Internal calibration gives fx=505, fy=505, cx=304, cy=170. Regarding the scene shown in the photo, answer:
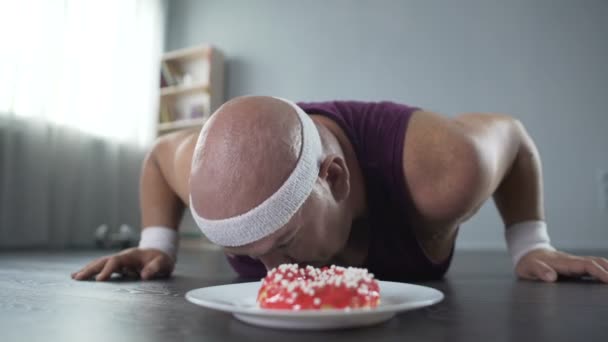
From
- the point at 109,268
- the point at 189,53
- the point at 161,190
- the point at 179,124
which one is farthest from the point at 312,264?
the point at 189,53

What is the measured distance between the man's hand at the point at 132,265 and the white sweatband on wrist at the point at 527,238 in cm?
84

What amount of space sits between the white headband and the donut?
0.12 metres

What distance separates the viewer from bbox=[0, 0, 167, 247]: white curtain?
110 inches

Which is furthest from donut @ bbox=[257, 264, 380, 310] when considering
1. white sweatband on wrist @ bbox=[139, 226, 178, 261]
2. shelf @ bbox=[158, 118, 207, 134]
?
shelf @ bbox=[158, 118, 207, 134]

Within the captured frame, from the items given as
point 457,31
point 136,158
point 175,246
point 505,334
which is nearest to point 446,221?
point 505,334

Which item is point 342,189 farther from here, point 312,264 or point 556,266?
point 556,266

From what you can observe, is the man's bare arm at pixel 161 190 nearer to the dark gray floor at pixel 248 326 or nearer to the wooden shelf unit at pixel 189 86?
the dark gray floor at pixel 248 326

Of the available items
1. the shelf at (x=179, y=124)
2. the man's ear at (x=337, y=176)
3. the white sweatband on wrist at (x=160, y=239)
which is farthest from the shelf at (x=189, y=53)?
the man's ear at (x=337, y=176)

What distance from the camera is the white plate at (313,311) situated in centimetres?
49

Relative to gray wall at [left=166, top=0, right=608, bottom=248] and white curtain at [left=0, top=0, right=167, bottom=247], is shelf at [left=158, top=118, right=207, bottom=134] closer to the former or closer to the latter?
white curtain at [left=0, top=0, right=167, bottom=247]

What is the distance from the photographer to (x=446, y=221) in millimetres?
1060

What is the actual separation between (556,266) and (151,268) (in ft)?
2.90

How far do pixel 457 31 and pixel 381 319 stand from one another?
3140mm

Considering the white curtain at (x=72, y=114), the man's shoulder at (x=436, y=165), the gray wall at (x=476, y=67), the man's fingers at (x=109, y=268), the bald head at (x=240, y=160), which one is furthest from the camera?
the gray wall at (x=476, y=67)
